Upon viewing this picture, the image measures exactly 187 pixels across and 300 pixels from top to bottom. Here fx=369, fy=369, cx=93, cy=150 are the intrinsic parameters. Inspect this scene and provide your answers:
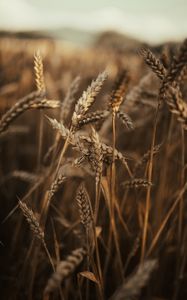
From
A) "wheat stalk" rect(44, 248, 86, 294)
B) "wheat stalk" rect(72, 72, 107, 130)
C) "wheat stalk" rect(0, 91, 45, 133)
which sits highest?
"wheat stalk" rect(0, 91, 45, 133)

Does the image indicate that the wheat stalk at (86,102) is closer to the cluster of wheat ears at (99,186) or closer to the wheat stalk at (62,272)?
the cluster of wheat ears at (99,186)

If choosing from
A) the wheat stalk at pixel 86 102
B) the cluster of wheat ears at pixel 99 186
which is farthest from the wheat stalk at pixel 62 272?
the wheat stalk at pixel 86 102

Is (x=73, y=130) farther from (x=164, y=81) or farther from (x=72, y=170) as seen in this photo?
(x=72, y=170)

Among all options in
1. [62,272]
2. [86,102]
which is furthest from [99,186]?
[62,272]

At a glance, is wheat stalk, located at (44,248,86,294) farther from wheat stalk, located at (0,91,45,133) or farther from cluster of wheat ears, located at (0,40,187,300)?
wheat stalk, located at (0,91,45,133)

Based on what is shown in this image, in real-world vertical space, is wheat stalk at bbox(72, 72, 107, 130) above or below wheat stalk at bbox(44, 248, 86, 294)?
above

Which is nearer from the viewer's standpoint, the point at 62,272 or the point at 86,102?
the point at 62,272

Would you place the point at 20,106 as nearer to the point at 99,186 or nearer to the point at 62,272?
the point at 99,186

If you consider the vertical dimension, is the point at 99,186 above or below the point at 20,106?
below

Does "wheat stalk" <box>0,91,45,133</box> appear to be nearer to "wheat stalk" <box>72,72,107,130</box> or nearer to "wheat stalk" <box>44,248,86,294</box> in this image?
"wheat stalk" <box>72,72,107,130</box>

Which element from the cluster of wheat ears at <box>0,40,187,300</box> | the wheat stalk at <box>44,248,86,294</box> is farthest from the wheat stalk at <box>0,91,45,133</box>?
the wheat stalk at <box>44,248,86,294</box>

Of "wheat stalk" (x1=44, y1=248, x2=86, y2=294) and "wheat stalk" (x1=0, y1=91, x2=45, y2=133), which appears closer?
"wheat stalk" (x1=44, y1=248, x2=86, y2=294)
